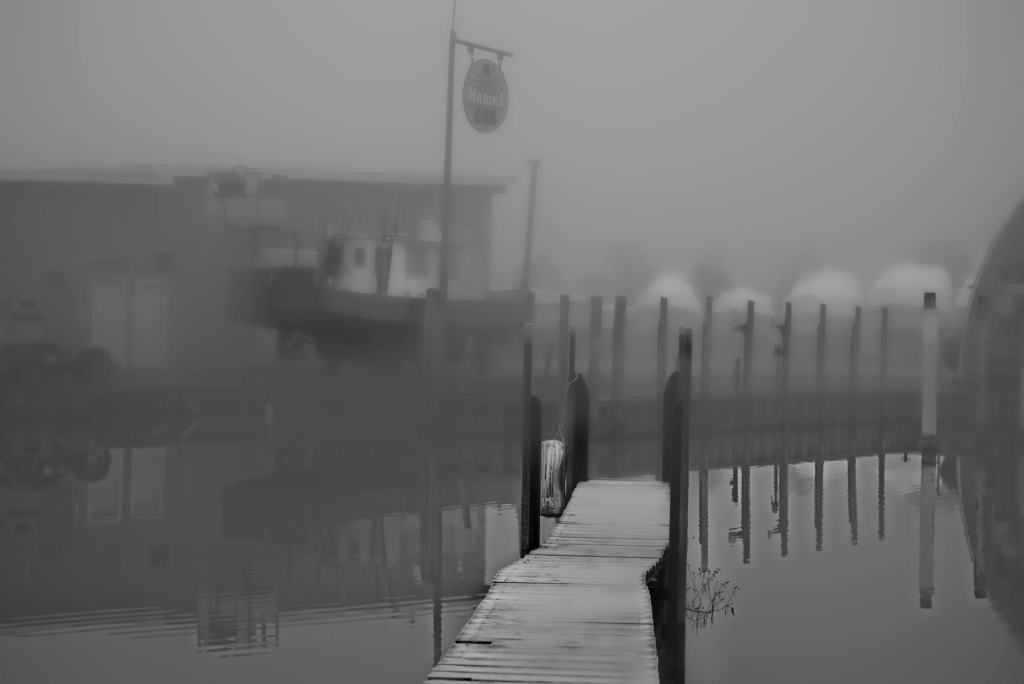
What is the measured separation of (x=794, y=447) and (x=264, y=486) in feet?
37.5

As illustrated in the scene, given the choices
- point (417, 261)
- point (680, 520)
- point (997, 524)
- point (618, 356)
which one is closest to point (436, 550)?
point (680, 520)

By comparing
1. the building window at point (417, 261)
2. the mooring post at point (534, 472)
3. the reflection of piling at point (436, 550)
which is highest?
the building window at point (417, 261)

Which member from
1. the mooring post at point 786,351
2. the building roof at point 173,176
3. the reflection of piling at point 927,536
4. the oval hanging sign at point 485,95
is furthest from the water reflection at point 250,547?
the building roof at point 173,176

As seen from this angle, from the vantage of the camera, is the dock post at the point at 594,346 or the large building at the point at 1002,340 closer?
the large building at the point at 1002,340

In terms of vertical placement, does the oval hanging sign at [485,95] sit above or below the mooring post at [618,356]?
above

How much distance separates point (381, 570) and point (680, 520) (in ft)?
14.5

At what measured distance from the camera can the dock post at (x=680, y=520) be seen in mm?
8156

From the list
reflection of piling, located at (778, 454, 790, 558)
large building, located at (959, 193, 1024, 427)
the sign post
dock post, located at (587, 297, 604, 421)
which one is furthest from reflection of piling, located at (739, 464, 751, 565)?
the sign post

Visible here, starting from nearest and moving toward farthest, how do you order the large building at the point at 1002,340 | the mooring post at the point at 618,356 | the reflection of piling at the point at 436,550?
1. the reflection of piling at the point at 436,550
2. the large building at the point at 1002,340
3. the mooring post at the point at 618,356

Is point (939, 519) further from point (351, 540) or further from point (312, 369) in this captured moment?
point (312, 369)

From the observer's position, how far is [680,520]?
8.16 meters

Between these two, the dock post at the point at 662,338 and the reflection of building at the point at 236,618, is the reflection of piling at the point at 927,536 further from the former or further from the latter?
the reflection of building at the point at 236,618

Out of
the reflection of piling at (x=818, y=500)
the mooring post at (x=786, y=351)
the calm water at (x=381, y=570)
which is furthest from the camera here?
the mooring post at (x=786, y=351)

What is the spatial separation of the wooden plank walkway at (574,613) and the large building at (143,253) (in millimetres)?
19031
